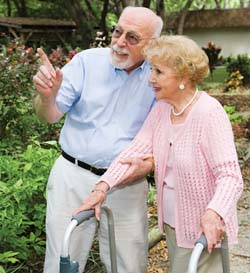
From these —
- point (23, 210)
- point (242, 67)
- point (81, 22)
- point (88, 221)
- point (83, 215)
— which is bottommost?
point (242, 67)

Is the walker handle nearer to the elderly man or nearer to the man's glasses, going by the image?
the elderly man

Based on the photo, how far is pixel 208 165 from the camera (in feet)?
7.57

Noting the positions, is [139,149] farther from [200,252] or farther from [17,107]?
[17,107]

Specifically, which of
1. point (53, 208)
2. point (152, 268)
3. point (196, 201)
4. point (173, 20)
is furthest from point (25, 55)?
point (173, 20)

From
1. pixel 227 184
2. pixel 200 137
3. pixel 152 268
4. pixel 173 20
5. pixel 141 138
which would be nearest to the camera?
pixel 227 184

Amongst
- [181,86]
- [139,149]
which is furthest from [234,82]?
[181,86]

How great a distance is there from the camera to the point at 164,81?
7.68ft

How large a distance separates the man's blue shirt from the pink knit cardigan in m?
0.18

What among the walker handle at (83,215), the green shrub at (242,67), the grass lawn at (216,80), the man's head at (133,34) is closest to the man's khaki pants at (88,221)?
the walker handle at (83,215)

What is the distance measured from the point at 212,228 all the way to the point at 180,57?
28.8 inches

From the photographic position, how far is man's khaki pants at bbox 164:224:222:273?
241 cm

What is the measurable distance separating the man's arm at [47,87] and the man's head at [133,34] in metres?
0.32

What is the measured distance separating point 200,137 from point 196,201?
29 cm

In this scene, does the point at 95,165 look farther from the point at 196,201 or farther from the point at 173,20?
the point at 173,20
